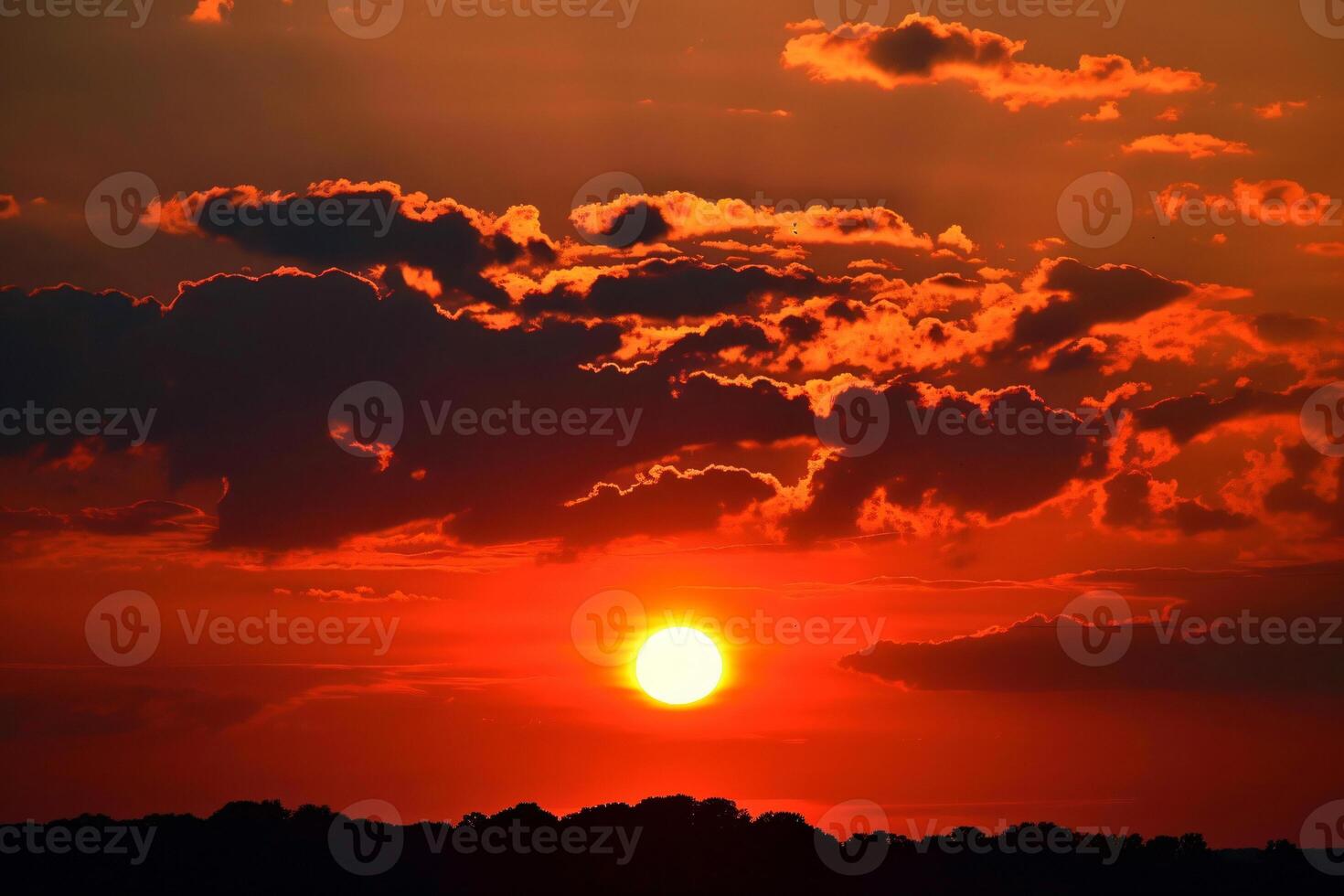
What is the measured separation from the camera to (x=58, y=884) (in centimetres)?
18525

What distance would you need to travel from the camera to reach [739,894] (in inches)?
6836

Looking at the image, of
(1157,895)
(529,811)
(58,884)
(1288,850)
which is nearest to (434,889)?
(529,811)

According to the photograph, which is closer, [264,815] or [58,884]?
[58,884]

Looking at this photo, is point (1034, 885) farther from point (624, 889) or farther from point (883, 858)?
point (624, 889)

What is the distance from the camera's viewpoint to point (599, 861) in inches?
7215

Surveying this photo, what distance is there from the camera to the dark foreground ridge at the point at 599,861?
595 ft

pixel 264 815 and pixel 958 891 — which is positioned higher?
pixel 264 815

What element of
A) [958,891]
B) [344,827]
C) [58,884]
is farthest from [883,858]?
[58,884]

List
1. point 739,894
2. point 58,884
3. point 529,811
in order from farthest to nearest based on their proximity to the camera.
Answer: point 529,811 < point 58,884 < point 739,894

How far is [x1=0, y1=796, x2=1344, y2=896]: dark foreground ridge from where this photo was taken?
181375 mm

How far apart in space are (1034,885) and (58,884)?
125 metres

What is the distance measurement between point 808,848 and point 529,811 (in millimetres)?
38170

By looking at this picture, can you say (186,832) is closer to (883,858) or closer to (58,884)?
(58,884)

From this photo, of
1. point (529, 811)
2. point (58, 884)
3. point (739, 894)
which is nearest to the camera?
point (739, 894)
